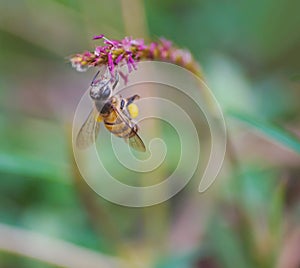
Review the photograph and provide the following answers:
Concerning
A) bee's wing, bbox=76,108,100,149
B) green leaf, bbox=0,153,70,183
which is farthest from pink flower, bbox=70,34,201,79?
green leaf, bbox=0,153,70,183

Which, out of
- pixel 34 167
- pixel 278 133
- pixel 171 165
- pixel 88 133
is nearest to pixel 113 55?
pixel 88 133

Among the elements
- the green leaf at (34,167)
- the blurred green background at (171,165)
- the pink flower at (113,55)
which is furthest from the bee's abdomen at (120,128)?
the green leaf at (34,167)

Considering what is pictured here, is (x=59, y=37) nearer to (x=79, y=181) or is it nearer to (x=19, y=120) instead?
(x=19, y=120)

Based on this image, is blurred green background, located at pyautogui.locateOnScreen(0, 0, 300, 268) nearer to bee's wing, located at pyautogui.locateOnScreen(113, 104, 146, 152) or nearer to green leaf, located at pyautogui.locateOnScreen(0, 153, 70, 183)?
green leaf, located at pyautogui.locateOnScreen(0, 153, 70, 183)

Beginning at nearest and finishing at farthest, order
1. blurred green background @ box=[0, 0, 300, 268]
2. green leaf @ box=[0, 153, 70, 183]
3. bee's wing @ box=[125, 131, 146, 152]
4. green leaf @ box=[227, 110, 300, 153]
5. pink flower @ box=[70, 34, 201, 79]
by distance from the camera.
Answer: pink flower @ box=[70, 34, 201, 79], bee's wing @ box=[125, 131, 146, 152], green leaf @ box=[227, 110, 300, 153], blurred green background @ box=[0, 0, 300, 268], green leaf @ box=[0, 153, 70, 183]

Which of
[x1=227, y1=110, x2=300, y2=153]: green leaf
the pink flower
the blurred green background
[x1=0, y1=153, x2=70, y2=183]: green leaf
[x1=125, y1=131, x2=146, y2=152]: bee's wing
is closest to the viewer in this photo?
the pink flower

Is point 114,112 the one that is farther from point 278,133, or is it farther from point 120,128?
point 278,133

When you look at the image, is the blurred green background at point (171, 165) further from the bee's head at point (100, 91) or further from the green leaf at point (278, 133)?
the bee's head at point (100, 91)
